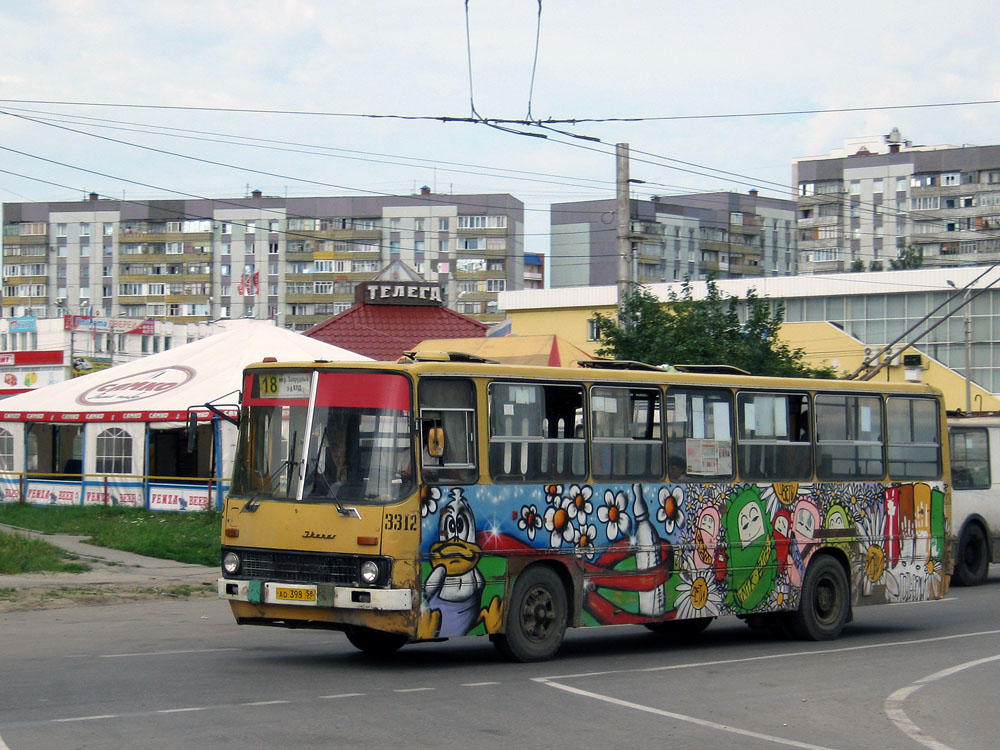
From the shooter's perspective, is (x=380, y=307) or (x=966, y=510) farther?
(x=380, y=307)

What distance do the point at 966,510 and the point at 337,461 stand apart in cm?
1520

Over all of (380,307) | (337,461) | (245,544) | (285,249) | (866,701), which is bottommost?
(866,701)

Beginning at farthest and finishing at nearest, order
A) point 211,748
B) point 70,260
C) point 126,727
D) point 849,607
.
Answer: point 70,260, point 849,607, point 126,727, point 211,748

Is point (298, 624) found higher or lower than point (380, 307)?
lower

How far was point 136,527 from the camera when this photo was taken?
2634 cm

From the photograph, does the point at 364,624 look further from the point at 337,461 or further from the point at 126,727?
the point at 126,727

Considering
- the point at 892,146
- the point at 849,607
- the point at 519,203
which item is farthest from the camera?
the point at 519,203

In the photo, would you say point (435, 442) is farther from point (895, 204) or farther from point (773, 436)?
point (895, 204)

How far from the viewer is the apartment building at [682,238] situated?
362ft

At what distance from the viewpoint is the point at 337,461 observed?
11656 mm

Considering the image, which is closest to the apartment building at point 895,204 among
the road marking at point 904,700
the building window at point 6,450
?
the building window at point 6,450

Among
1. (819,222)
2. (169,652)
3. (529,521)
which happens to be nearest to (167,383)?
(169,652)

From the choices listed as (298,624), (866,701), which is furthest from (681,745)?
(298,624)

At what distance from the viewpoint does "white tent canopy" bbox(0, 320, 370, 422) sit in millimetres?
31000
